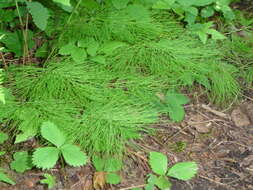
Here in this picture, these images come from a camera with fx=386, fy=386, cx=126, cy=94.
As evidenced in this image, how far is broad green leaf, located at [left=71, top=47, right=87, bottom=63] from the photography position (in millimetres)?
1969

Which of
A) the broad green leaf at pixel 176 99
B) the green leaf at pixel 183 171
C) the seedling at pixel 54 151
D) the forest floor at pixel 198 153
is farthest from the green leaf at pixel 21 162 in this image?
→ the broad green leaf at pixel 176 99

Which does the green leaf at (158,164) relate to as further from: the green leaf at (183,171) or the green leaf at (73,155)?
the green leaf at (73,155)

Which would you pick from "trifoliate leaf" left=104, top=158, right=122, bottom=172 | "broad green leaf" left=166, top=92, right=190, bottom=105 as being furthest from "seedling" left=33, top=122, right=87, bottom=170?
"broad green leaf" left=166, top=92, right=190, bottom=105

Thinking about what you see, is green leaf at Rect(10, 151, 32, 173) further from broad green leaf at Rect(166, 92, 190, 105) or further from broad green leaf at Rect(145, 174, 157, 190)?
broad green leaf at Rect(166, 92, 190, 105)

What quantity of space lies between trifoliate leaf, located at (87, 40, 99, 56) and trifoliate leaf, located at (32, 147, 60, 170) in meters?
0.60

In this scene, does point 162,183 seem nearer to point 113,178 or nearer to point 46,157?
point 113,178

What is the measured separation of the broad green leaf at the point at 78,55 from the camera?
197cm

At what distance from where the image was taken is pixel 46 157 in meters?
1.55

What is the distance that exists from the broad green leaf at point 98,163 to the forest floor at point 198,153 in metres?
0.03

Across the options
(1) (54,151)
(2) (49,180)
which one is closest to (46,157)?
(1) (54,151)

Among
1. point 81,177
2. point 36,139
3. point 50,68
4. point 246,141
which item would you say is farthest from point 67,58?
point 246,141

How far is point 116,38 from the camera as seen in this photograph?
220 cm

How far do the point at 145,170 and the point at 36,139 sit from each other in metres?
0.57

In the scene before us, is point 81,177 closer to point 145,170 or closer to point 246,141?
point 145,170
